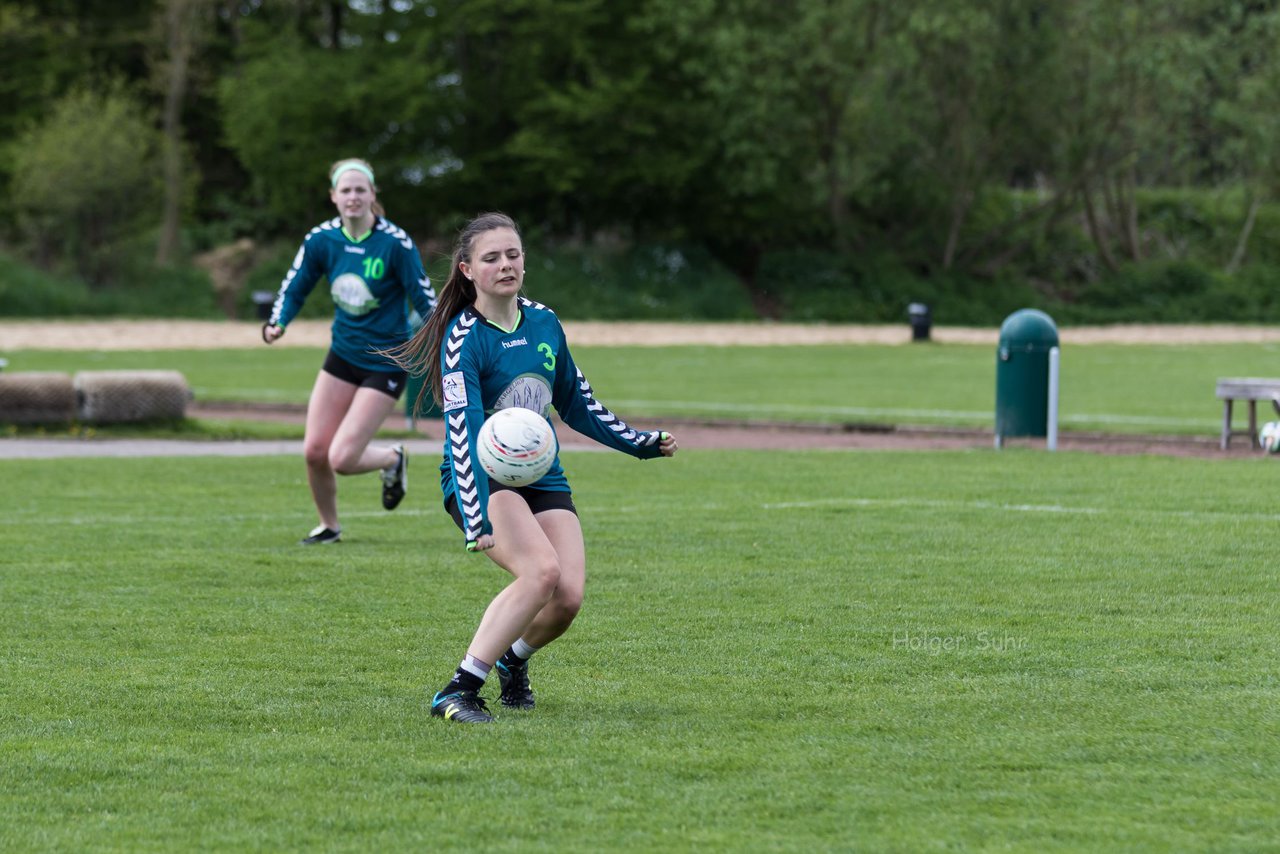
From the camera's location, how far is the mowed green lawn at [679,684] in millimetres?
4770

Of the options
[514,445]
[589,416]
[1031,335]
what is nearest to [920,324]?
[1031,335]

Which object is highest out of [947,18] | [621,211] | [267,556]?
[947,18]

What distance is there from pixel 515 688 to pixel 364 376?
4684 millimetres

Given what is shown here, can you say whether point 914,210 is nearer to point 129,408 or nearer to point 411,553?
point 129,408

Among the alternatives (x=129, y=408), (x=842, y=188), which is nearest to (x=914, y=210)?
(x=842, y=188)

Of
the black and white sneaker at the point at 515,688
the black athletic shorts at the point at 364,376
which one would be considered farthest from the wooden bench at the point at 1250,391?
the black and white sneaker at the point at 515,688

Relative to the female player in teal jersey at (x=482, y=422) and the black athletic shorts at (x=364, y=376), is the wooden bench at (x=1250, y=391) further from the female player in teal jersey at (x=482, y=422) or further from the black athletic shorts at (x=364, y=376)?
the female player in teal jersey at (x=482, y=422)

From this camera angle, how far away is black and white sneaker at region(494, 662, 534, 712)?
A: 6203 millimetres

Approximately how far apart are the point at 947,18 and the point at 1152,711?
1680 inches

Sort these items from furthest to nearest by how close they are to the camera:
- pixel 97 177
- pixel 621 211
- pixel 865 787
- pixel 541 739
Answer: pixel 621 211 → pixel 97 177 → pixel 541 739 → pixel 865 787

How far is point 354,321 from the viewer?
34.8 feet

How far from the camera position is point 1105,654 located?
7004 mm

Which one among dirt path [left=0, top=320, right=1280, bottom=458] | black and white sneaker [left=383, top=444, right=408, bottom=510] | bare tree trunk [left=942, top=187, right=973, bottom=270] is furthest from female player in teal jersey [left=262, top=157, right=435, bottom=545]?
bare tree trunk [left=942, top=187, right=973, bottom=270]

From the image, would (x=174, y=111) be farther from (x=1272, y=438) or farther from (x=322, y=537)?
(x=322, y=537)
